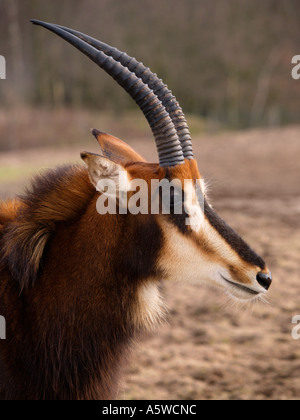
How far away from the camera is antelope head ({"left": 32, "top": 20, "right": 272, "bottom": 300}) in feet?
8.84

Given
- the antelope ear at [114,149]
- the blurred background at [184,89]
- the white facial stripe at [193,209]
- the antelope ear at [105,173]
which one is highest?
the blurred background at [184,89]

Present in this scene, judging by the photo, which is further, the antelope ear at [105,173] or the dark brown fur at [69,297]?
the dark brown fur at [69,297]

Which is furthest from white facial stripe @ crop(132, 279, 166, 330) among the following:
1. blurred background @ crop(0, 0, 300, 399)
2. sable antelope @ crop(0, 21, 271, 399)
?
blurred background @ crop(0, 0, 300, 399)

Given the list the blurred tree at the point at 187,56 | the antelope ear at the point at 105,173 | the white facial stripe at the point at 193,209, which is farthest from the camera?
the blurred tree at the point at 187,56

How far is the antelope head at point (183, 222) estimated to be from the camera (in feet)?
8.84

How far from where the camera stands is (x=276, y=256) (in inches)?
287

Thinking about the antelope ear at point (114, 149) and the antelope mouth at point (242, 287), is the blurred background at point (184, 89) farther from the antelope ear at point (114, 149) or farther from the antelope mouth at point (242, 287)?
the antelope mouth at point (242, 287)

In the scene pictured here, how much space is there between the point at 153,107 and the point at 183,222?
62cm

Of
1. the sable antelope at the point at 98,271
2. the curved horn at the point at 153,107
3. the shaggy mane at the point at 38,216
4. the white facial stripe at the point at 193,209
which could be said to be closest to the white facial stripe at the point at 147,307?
the sable antelope at the point at 98,271

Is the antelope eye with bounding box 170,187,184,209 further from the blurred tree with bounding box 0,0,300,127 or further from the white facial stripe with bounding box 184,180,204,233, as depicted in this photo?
the blurred tree with bounding box 0,0,300,127

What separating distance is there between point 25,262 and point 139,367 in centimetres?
230

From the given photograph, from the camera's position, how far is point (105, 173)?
2613 millimetres
